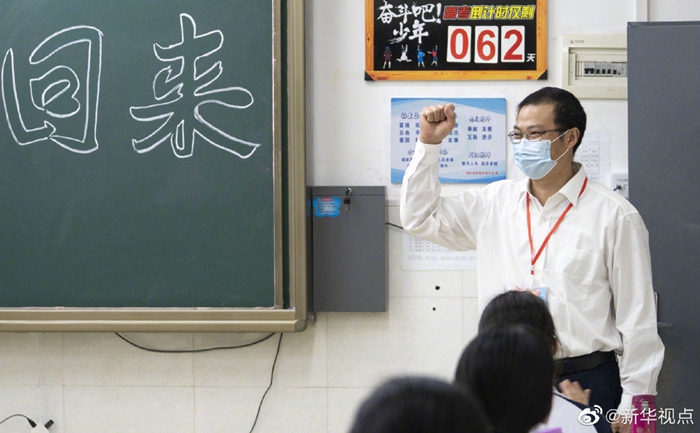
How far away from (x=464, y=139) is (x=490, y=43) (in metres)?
0.37

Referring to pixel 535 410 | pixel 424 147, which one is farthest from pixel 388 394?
pixel 424 147

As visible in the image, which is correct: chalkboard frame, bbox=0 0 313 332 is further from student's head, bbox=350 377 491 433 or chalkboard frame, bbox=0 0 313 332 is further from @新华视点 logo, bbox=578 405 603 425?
student's head, bbox=350 377 491 433

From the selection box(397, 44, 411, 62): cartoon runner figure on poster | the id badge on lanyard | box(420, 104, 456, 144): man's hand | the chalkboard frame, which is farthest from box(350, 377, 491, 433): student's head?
box(397, 44, 411, 62): cartoon runner figure on poster

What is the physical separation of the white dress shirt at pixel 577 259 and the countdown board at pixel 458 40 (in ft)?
2.42

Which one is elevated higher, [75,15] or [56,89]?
[75,15]

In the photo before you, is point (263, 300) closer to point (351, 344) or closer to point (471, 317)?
point (351, 344)

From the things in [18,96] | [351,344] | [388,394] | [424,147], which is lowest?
[351,344]

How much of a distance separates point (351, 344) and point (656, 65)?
147 cm

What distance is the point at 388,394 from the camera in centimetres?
74

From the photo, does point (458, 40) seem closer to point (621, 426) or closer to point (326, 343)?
point (326, 343)

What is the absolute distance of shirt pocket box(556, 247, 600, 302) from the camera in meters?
1.84

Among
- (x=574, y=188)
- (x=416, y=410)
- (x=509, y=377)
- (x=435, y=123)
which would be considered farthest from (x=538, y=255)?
(x=416, y=410)

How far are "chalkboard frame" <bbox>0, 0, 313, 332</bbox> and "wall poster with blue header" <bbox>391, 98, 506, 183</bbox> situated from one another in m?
0.38

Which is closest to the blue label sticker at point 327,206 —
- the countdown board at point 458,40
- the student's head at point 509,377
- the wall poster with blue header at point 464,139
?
the wall poster with blue header at point 464,139
